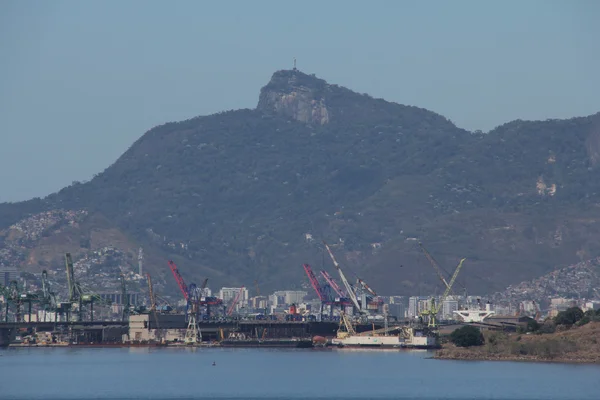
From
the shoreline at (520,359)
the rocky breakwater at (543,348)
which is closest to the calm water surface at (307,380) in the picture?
the shoreline at (520,359)

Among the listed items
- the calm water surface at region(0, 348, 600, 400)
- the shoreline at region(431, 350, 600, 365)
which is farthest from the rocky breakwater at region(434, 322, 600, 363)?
the calm water surface at region(0, 348, 600, 400)

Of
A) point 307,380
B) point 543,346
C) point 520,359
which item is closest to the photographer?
point 307,380

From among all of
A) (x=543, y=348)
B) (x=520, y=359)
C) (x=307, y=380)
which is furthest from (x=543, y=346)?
(x=307, y=380)

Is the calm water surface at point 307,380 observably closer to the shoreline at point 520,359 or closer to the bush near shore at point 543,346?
the shoreline at point 520,359

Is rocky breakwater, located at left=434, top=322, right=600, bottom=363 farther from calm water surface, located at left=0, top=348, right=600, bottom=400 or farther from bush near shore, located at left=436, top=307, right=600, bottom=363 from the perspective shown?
calm water surface, located at left=0, top=348, right=600, bottom=400

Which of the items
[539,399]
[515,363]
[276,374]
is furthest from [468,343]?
[539,399]

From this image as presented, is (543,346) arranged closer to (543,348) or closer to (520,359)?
(543,348)
